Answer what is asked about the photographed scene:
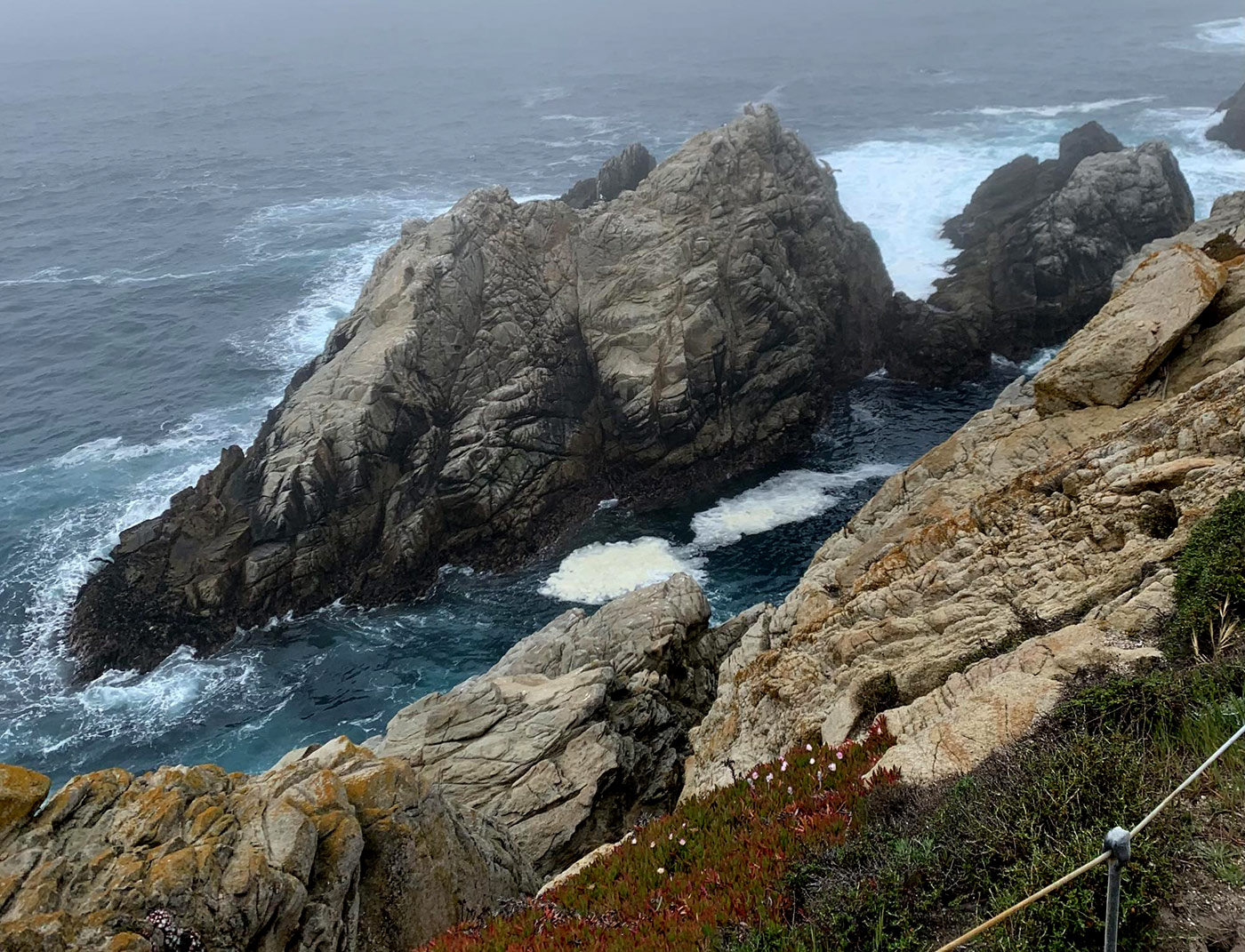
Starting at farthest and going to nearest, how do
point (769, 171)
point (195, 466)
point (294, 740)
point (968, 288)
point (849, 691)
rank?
point (968, 288)
point (769, 171)
point (195, 466)
point (294, 740)
point (849, 691)

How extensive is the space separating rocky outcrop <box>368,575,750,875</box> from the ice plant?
26.6 feet

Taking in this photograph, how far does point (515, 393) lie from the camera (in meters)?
44.8

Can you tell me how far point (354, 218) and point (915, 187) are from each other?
49273 millimetres

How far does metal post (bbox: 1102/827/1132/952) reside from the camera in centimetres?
606

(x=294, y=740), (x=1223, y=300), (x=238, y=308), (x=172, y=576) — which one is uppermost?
Answer: (x=1223, y=300)

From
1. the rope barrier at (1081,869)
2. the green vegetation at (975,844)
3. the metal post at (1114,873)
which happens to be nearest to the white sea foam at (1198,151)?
the green vegetation at (975,844)

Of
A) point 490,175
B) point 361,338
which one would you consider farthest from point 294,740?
point 490,175

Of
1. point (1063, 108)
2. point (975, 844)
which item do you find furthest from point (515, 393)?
point (1063, 108)

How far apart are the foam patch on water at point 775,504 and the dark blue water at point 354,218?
156 mm

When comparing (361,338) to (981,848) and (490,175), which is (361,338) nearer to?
(981,848)

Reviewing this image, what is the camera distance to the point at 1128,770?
856cm

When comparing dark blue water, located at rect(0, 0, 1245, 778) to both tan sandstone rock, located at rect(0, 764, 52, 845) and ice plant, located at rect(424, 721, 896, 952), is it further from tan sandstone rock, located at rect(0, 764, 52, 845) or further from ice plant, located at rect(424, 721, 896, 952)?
ice plant, located at rect(424, 721, 896, 952)

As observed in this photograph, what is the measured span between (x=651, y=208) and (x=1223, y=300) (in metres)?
32.2

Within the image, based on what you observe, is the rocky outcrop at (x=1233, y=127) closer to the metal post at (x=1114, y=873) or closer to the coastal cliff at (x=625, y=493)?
the coastal cliff at (x=625, y=493)
